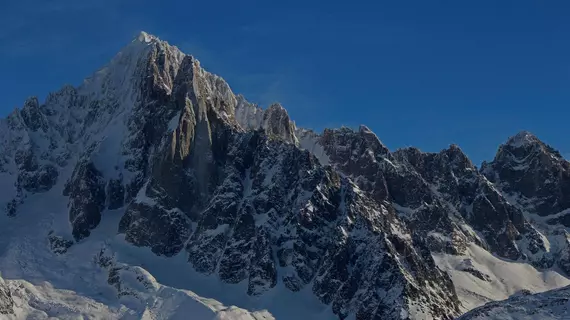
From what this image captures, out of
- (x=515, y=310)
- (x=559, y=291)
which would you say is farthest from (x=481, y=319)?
(x=559, y=291)

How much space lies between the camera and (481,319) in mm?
163000

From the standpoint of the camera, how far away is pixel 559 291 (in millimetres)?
174375

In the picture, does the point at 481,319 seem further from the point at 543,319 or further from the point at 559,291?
the point at 559,291

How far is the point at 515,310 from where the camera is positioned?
543ft

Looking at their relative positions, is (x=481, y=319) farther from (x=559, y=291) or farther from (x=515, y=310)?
(x=559, y=291)

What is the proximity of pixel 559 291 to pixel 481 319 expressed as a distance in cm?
2248

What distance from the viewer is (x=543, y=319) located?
16062 centimetres

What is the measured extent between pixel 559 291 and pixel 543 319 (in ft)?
52.7

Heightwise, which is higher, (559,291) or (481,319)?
(559,291)

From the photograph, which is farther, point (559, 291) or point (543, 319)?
point (559, 291)

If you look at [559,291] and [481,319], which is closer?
[481,319]

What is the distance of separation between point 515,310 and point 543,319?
6471 mm

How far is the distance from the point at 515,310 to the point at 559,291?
14.8 metres

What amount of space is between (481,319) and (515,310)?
795 centimetres
